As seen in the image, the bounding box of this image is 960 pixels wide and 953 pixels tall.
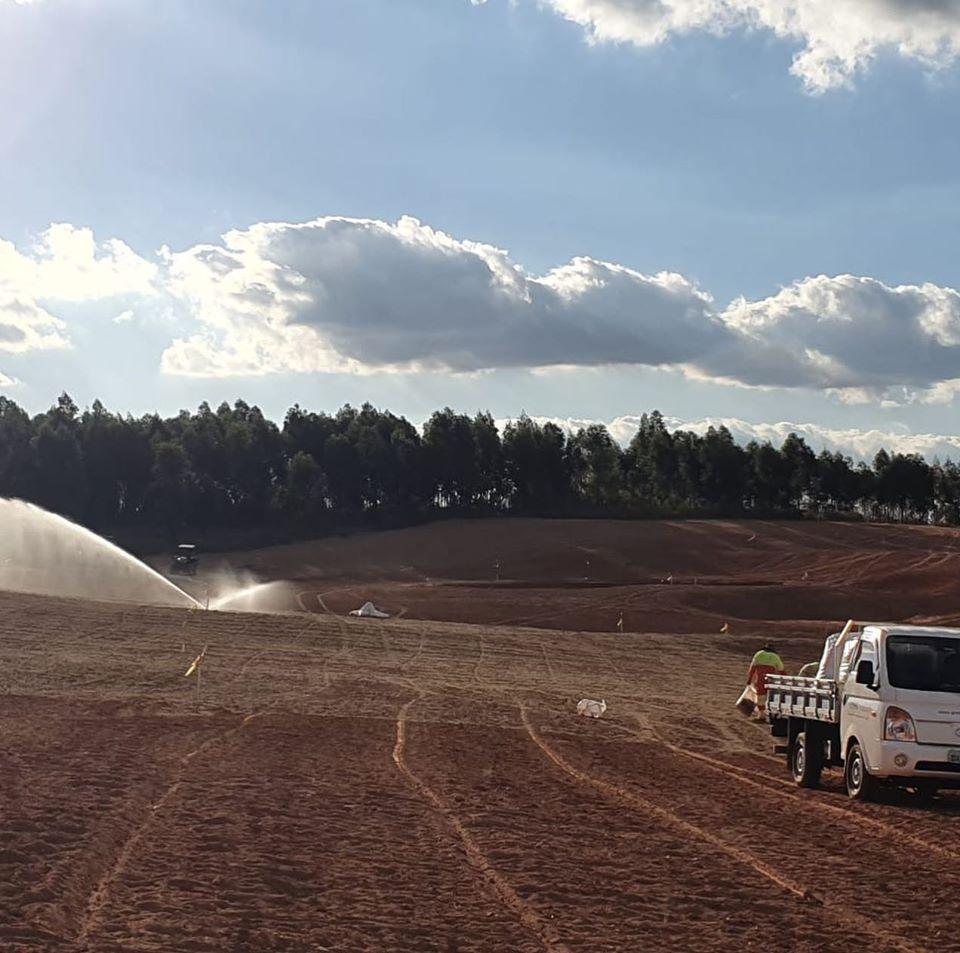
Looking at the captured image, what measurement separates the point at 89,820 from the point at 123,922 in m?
3.79

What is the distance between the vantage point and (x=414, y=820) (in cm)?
Answer: 1286

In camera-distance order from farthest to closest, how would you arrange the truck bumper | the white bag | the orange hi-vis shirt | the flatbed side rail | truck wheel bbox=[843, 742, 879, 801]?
1. the orange hi-vis shirt
2. the white bag
3. the flatbed side rail
4. truck wheel bbox=[843, 742, 879, 801]
5. the truck bumper

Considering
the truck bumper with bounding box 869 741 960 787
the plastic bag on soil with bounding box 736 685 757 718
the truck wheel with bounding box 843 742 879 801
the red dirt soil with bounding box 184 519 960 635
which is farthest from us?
the red dirt soil with bounding box 184 519 960 635

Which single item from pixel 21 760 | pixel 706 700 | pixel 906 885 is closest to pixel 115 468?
pixel 706 700

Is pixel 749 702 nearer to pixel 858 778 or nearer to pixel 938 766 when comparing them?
pixel 858 778

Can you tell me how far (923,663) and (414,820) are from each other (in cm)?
660

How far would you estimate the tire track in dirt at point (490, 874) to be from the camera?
27.6ft

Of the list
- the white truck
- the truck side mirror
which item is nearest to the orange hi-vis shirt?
the white truck

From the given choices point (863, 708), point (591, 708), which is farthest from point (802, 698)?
point (591, 708)

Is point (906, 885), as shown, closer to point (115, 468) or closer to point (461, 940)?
point (461, 940)

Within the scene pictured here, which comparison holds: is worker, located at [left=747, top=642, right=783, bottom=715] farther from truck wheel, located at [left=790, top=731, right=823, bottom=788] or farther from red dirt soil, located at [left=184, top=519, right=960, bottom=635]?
red dirt soil, located at [left=184, top=519, right=960, bottom=635]

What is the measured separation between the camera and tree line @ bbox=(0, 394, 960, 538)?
123 meters

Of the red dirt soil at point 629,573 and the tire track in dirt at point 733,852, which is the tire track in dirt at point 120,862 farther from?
the red dirt soil at point 629,573

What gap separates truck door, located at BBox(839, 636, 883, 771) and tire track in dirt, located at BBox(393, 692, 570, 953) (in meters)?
5.09
